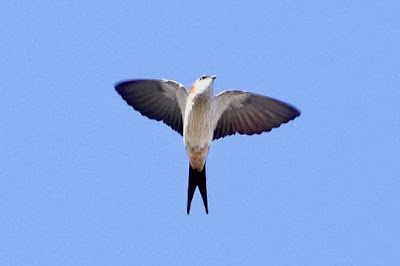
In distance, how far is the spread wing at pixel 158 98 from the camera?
10.6 metres

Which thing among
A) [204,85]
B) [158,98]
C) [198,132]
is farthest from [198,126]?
[158,98]

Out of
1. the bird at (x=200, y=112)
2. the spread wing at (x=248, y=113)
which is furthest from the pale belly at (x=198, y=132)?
the spread wing at (x=248, y=113)

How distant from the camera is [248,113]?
10.8m

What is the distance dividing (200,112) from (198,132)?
20cm

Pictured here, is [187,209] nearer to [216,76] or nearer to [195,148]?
[195,148]

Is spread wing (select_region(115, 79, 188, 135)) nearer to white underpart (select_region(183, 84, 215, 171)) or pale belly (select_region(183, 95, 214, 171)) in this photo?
white underpart (select_region(183, 84, 215, 171))

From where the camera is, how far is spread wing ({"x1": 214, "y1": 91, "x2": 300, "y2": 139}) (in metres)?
10.6

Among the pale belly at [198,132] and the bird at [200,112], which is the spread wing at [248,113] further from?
the pale belly at [198,132]

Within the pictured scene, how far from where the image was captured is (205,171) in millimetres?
10602

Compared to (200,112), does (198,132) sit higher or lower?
lower

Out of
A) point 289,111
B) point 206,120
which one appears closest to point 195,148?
point 206,120

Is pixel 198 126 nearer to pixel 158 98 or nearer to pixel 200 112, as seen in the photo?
pixel 200 112

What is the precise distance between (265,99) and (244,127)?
0.39 m

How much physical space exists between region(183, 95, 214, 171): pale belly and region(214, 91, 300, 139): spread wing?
0.40 meters
